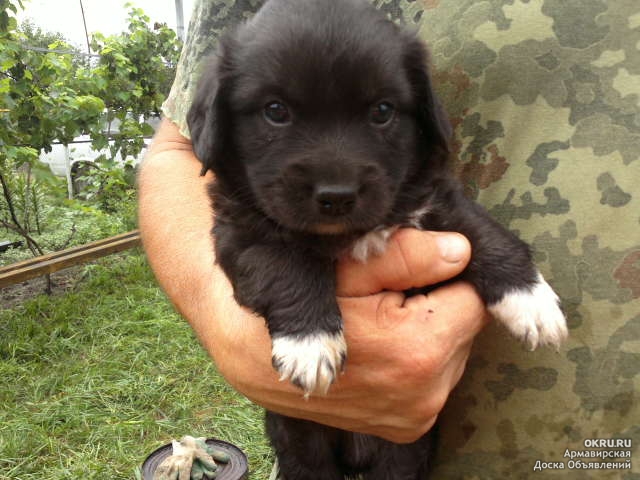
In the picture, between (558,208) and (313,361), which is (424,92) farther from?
(313,361)

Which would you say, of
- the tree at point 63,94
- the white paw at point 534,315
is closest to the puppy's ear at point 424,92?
the white paw at point 534,315

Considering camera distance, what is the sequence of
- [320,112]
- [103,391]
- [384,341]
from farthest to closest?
[103,391] → [320,112] → [384,341]

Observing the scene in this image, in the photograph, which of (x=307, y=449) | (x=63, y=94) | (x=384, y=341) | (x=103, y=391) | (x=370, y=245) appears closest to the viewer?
(x=384, y=341)

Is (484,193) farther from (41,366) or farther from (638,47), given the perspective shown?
(41,366)

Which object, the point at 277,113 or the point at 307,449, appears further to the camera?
the point at 307,449

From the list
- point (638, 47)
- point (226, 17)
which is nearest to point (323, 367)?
→ point (638, 47)

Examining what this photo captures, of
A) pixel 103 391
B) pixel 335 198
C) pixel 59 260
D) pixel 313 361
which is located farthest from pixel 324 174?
pixel 59 260

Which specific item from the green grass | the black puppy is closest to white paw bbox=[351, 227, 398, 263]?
the black puppy

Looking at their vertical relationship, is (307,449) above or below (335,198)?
below
